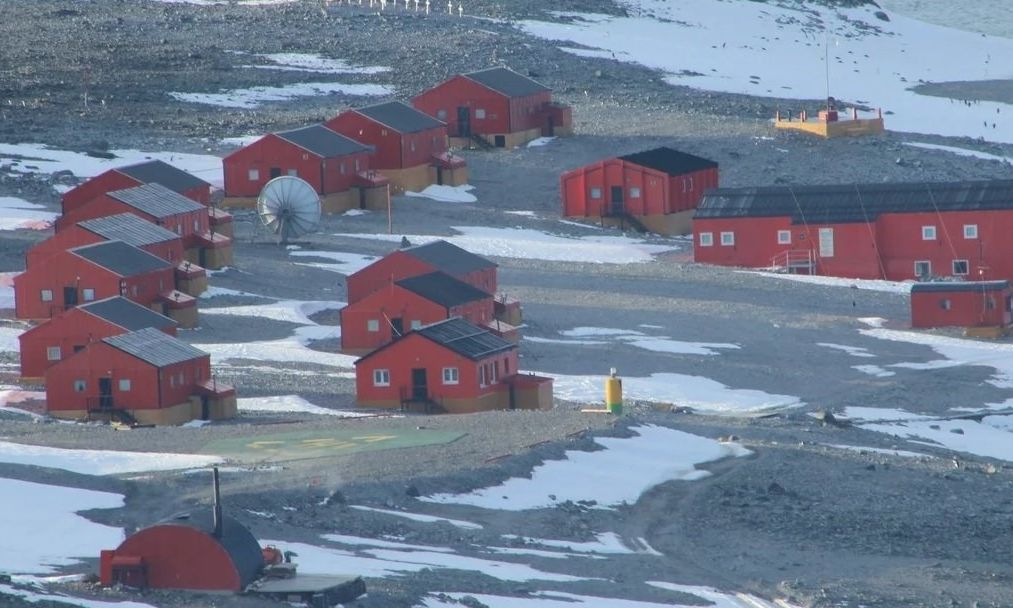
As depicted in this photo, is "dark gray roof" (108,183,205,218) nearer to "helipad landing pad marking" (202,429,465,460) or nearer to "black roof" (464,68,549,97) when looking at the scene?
"helipad landing pad marking" (202,429,465,460)

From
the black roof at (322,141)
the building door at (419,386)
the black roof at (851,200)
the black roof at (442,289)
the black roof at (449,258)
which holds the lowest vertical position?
the building door at (419,386)

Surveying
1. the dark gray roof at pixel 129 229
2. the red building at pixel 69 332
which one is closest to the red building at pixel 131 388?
the red building at pixel 69 332

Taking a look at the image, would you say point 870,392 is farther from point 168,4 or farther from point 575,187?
point 168,4

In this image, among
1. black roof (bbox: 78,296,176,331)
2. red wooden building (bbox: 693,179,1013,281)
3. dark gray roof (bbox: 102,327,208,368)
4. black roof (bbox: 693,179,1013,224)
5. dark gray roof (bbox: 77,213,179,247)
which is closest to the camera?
dark gray roof (bbox: 102,327,208,368)

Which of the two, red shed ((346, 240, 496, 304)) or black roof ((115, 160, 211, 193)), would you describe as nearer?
red shed ((346, 240, 496, 304))

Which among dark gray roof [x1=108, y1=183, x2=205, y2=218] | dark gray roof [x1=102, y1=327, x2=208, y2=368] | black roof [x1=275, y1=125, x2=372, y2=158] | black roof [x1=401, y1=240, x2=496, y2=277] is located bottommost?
dark gray roof [x1=102, y1=327, x2=208, y2=368]

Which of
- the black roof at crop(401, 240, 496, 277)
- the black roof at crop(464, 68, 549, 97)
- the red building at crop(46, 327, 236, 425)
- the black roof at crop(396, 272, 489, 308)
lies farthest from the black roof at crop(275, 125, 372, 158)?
the red building at crop(46, 327, 236, 425)

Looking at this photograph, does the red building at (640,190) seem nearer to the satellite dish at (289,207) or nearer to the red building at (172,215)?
the satellite dish at (289,207)
